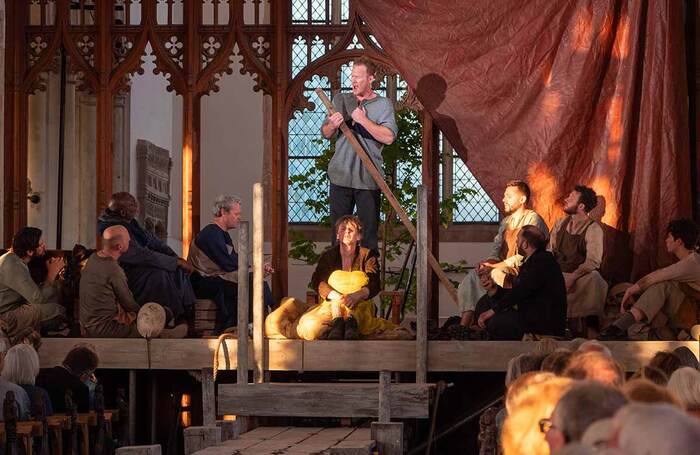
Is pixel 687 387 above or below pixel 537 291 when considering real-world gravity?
below

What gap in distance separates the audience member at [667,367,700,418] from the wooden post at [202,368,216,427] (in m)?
4.28

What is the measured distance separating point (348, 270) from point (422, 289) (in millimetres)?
1112

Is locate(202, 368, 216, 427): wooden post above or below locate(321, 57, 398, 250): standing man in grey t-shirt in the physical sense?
below

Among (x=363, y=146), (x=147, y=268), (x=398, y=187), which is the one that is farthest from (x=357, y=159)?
(x=398, y=187)

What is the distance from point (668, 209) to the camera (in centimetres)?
1195

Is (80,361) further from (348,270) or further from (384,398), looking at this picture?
(348,270)

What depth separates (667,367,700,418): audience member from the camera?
17.5 ft

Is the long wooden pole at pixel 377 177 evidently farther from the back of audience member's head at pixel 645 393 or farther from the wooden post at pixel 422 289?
the back of audience member's head at pixel 645 393

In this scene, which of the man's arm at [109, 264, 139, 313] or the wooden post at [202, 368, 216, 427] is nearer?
the wooden post at [202, 368, 216, 427]

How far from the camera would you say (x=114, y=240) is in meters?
10.8

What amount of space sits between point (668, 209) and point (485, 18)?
2.19m

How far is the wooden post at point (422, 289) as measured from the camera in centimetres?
977

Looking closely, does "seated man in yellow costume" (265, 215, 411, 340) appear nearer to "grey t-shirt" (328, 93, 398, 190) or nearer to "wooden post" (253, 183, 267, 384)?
"wooden post" (253, 183, 267, 384)

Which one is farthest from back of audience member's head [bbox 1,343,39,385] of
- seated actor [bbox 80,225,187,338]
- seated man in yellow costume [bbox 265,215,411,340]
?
seated man in yellow costume [bbox 265,215,411,340]
